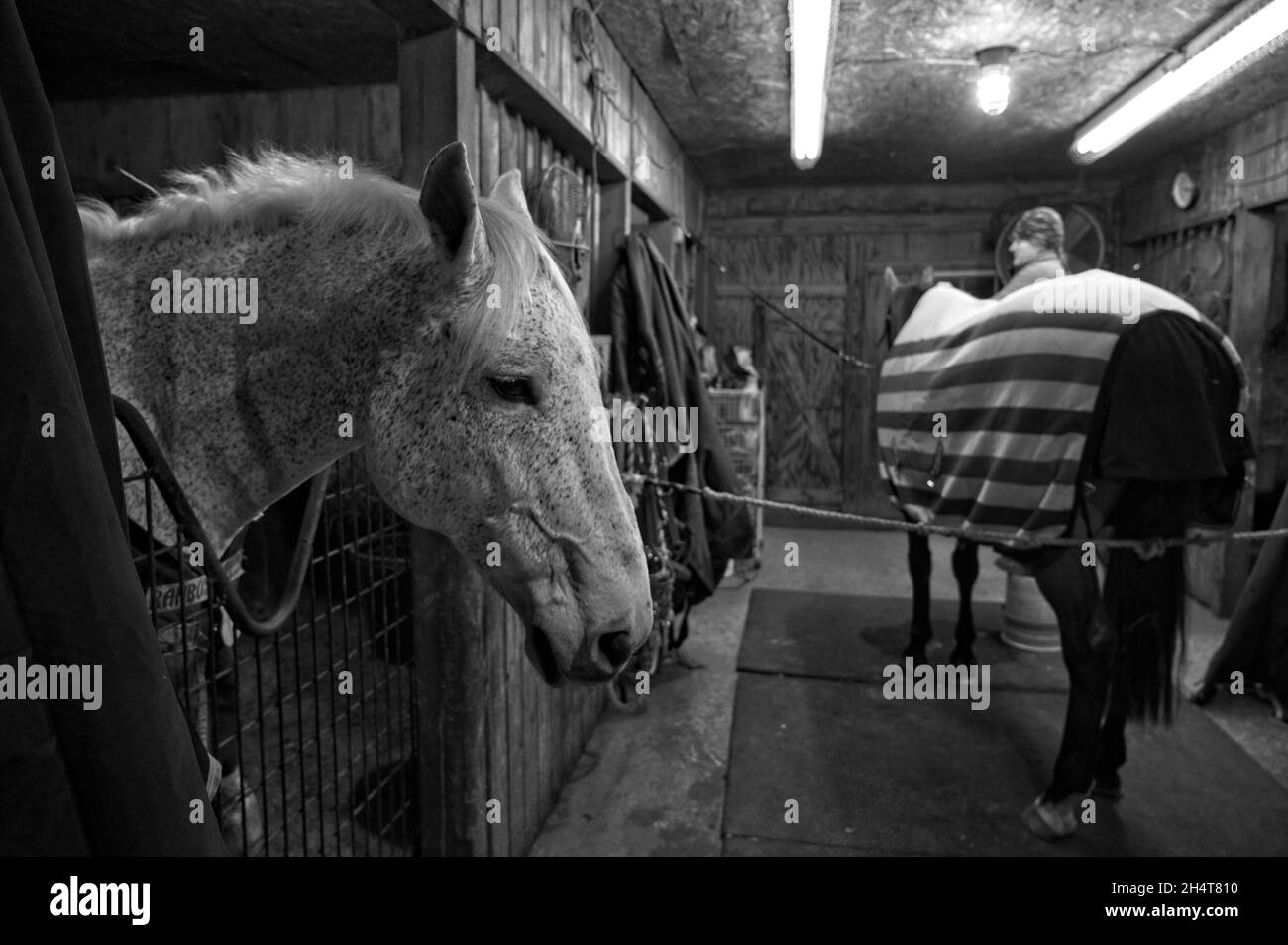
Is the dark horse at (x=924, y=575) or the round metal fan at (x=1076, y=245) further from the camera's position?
the round metal fan at (x=1076, y=245)

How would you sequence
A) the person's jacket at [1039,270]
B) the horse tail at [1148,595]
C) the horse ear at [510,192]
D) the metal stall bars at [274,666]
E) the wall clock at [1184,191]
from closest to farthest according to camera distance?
the metal stall bars at [274,666] < the horse ear at [510,192] < the horse tail at [1148,595] < the person's jacket at [1039,270] < the wall clock at [1184,191]

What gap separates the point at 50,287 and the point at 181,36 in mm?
3002

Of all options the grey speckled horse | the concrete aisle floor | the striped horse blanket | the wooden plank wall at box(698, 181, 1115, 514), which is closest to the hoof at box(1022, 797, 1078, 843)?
the striped horse blanket

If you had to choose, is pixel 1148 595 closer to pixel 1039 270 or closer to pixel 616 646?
pixel 1039 270

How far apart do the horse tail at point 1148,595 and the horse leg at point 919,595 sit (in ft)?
4.83

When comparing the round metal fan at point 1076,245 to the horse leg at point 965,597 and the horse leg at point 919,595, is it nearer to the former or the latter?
the horse leg at point 965,597

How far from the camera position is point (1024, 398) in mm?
2518

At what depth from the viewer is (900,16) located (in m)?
3.43

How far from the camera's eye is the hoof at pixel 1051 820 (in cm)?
253

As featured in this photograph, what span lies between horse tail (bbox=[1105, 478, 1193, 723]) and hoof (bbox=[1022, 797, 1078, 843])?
400 mm

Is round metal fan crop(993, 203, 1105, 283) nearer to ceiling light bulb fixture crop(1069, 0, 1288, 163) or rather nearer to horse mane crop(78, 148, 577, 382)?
ceiling light bulb fixture crop(1069, 0, 1288, 163)

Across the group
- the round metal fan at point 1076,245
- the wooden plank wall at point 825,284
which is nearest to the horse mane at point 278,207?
the wooden plank wall at point 825,284

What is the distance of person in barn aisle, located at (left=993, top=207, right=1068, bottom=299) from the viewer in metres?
3.19
